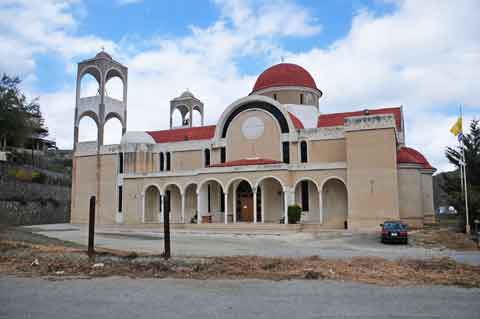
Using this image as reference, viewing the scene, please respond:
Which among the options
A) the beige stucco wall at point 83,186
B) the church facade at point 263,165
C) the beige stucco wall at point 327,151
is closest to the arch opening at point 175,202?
the church facade at point 263,165

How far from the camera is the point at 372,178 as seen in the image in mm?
26844

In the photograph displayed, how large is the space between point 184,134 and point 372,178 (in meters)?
18.4

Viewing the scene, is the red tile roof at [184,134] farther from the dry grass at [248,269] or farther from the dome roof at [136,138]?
the dry grass at [248,269]

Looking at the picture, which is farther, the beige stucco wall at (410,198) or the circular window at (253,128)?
the circular window at (253,128)

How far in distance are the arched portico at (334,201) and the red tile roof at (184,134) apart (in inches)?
466

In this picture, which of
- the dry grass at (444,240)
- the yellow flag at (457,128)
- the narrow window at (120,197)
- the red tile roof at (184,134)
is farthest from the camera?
the red tile roof at (184,134)

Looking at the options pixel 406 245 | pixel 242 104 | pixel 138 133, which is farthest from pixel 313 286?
pixel 138 133

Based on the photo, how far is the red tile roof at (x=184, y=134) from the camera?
124 ft

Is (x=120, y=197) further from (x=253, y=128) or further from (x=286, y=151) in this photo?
(x=286, y=151)

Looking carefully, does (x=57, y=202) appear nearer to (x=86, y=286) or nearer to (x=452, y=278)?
(x=86, y=286)

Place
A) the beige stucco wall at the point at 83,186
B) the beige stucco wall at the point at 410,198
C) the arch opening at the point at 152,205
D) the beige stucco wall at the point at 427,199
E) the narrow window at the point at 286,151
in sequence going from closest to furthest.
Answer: the beige stucco wall at the point at 410,198
the beige stucco wall at the point at 427,199
the narrow window at the point at 286,151
the arch opening at the point at 152,205
the beige stucco wall at the point at 83,186

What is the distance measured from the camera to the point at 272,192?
103 ft

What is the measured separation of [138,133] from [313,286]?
32100mm

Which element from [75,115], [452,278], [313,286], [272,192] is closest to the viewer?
[313,286]
